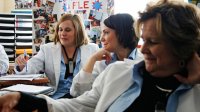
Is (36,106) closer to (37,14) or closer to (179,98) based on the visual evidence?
(179,98)

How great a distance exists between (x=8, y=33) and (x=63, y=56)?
203cm

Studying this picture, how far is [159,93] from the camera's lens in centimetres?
122

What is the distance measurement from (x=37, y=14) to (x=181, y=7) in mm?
2390

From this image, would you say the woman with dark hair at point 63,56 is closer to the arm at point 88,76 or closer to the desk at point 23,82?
the desk at point 23,82

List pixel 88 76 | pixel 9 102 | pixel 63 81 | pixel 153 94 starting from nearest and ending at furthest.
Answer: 1. pixel 9 102
2. pixel 153 94
3. pixel 88 76
4. pixel 63 81

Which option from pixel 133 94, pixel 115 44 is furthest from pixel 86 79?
pixel 133 94

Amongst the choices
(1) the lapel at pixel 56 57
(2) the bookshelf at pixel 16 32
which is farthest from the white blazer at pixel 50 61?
(2) the bookshelf at pixel 16 32

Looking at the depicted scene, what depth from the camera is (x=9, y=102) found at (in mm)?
1128

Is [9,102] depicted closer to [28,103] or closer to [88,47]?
[28,103]

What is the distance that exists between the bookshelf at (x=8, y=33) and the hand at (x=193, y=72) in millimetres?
3581

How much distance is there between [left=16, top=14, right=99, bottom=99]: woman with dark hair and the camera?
8.60 feet

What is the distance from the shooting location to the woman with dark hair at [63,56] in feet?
8.60

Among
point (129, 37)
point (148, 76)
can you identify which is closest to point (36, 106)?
point (148, 76)

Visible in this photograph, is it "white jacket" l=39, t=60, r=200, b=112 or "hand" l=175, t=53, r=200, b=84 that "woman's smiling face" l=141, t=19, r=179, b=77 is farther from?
"white jacket" l=39, t=60, r=200, b=112
